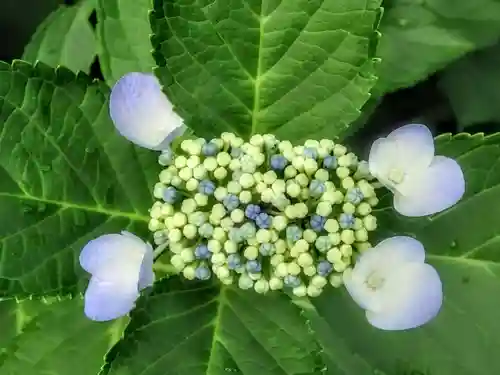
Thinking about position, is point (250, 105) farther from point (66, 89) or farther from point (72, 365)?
point (72, 365)

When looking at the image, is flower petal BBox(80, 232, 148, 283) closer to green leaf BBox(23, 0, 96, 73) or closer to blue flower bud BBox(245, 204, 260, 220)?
blue flower bud BBox(245, 204, 260, 220)

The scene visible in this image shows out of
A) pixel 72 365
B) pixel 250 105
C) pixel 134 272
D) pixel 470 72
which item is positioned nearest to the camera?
pixel 134 272

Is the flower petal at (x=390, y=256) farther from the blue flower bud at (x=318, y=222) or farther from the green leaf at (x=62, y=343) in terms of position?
the green leaf at (x=62, y=343)

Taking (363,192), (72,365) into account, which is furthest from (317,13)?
(72,365)

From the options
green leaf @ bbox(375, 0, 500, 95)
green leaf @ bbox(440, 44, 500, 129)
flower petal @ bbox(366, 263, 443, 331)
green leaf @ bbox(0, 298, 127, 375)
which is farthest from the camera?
green leaf @ bbox(440, 44, 500, 129)

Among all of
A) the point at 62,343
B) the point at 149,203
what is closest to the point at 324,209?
the point at 149,203

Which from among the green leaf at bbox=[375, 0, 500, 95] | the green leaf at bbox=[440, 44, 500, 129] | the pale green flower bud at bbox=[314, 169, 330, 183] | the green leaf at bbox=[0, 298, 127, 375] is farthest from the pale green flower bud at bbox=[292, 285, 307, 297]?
the green leaf at bbox=[440, 44, 500, 129]
